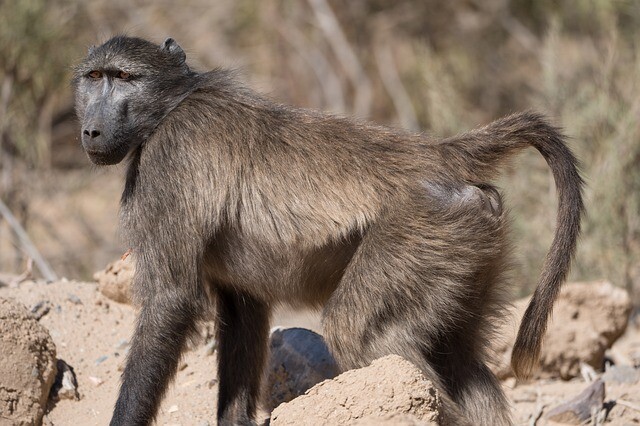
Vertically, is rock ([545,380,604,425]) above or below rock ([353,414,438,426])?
below

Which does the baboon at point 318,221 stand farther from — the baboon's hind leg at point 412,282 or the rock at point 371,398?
the rock at point 371,398

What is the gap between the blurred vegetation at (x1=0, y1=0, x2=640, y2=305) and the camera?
7480mm

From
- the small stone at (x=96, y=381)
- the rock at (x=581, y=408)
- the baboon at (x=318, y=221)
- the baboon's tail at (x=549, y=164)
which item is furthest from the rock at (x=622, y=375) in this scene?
the small stone at (x=96, y=381)

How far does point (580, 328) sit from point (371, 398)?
2.37 m

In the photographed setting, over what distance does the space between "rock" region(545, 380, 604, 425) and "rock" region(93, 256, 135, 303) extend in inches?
89.9

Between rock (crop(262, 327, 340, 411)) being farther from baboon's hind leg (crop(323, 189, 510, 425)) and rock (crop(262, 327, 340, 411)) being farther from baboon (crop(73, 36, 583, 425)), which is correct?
baboon's hind leg (crop(323, 189, 510, 425))

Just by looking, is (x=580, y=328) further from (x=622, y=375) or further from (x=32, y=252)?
(x=32, y=252)

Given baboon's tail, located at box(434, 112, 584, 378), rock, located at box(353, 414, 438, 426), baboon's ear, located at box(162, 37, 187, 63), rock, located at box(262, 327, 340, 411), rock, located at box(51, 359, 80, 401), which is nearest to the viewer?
rock, located at box(353, 414, 438, 426)

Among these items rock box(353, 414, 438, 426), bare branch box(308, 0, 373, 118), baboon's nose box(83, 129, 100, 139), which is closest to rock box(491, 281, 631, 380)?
rock box(353, 414, 438, 426)

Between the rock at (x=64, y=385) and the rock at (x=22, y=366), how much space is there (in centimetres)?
13

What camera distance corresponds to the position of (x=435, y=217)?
375 centimetres

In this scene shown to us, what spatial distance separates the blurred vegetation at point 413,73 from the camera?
748 centimetres

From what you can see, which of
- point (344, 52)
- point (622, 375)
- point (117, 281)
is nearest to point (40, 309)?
point (117, 281)

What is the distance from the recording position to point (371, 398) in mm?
3391
